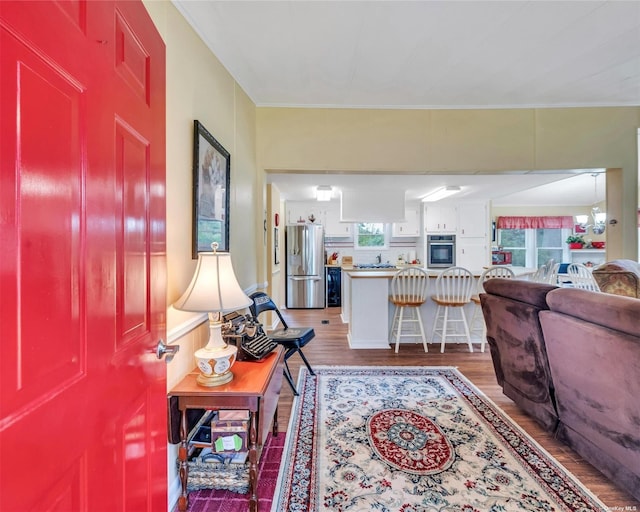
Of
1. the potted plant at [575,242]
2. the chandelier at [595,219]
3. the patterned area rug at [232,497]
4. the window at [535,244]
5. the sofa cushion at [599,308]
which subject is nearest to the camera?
the sofa cushion at [599,308]

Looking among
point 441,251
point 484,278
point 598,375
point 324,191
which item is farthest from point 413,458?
point 441,251

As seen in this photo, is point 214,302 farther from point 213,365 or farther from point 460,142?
point 460,142

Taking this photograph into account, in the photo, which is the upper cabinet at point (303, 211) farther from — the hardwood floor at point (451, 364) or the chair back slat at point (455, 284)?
the chair back slat at point (455, 284)

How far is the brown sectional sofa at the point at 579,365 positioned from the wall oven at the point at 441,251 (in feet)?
14.0

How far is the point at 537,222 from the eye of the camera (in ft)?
23.4

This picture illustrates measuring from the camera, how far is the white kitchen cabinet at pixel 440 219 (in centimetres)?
636

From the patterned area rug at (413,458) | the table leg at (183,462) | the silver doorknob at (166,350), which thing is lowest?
the patterned area rug at (413,458)

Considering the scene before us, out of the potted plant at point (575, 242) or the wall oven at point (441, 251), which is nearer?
the wall oven at point (441, 251)

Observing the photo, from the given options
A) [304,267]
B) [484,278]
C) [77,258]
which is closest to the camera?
[77,258]

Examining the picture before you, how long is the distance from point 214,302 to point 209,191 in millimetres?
788

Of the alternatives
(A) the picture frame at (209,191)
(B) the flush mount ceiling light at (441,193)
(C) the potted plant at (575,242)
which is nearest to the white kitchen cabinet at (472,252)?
(B) the flush mount ceiling light at (441,193)

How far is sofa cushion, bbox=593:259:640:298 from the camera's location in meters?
2.38

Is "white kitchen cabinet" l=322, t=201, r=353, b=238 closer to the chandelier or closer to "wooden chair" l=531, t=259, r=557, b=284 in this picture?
"wooden chair" l=531, t=259, r=557, b=284

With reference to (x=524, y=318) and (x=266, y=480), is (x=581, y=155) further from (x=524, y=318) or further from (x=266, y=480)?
(x=266, y=480)
